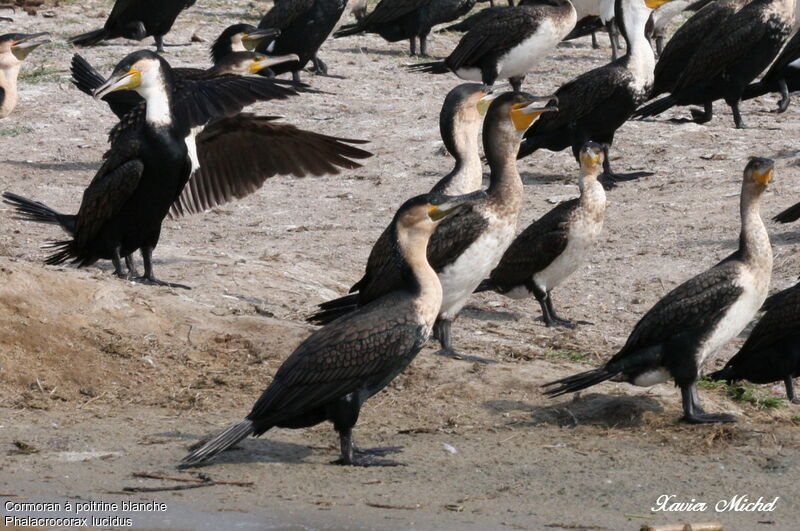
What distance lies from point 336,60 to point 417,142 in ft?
12.3

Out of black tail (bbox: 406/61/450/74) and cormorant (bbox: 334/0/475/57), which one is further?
cormorant (bbox: 334/0/475/57)

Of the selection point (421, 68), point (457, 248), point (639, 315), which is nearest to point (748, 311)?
point (457, 248)

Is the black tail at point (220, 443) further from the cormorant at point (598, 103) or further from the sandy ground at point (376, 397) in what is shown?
the cormorant at point (598, 103)

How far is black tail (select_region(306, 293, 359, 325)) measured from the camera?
24.7 ft

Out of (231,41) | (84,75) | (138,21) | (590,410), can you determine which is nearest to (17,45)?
(84,75)

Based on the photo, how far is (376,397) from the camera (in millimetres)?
7059

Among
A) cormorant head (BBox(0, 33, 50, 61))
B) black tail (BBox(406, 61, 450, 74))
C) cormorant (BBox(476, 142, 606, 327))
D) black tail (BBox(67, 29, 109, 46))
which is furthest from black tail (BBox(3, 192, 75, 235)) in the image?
black tail (BBox(67, 29, 109, 46))

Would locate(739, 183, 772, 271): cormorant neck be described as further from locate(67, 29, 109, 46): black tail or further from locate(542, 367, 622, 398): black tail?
locate(67, 29, 109, 46): black tail

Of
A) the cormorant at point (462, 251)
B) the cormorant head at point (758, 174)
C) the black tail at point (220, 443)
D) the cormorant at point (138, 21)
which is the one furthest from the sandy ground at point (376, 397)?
the cormorant at point (138, 21)

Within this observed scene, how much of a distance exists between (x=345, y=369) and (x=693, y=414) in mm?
1762

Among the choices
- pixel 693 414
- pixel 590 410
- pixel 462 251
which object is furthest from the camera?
pixel 462 251

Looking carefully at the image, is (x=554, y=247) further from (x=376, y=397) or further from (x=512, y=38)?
(x=512, y=38)

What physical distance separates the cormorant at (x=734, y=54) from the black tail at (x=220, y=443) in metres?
7.62

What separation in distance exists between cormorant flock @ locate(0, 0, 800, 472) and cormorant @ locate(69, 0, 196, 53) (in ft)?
6.59
